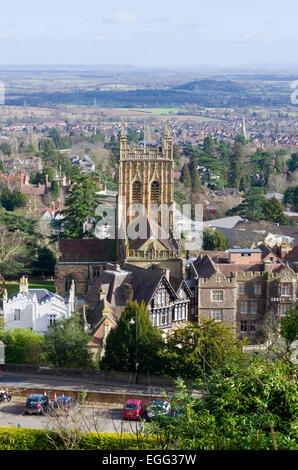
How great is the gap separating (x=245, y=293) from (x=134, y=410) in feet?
48.5

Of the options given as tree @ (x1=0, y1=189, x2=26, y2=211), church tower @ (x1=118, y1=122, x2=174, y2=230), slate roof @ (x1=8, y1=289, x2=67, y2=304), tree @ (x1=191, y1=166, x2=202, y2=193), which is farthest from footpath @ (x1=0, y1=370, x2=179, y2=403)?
tree @ (x1=191, y1=166, x2=202, y2=193)

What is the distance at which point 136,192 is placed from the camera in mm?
45719

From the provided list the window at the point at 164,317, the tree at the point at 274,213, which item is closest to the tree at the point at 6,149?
the tree at the point at 274,213

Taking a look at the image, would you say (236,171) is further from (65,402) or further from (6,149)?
(65,402)

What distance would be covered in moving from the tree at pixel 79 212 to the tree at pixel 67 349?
2285 centimetres

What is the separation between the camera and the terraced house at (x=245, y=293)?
1478 inches

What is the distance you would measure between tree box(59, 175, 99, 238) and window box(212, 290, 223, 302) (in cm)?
1810

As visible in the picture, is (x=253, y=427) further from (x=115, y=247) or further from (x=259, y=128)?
(x=259, y=128)

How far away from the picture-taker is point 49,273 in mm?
53500

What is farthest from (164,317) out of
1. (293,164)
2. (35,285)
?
(293,164)

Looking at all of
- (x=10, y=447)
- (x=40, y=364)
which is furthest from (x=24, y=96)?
(x=10, y=447)

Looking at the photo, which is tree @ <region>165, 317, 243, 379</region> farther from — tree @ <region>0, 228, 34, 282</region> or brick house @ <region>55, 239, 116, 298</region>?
tree @ <region>0, 228, 34, 282</region>

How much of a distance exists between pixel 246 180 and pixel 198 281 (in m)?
60.7

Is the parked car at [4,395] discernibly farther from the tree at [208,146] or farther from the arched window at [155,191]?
the tree at [208,146]
